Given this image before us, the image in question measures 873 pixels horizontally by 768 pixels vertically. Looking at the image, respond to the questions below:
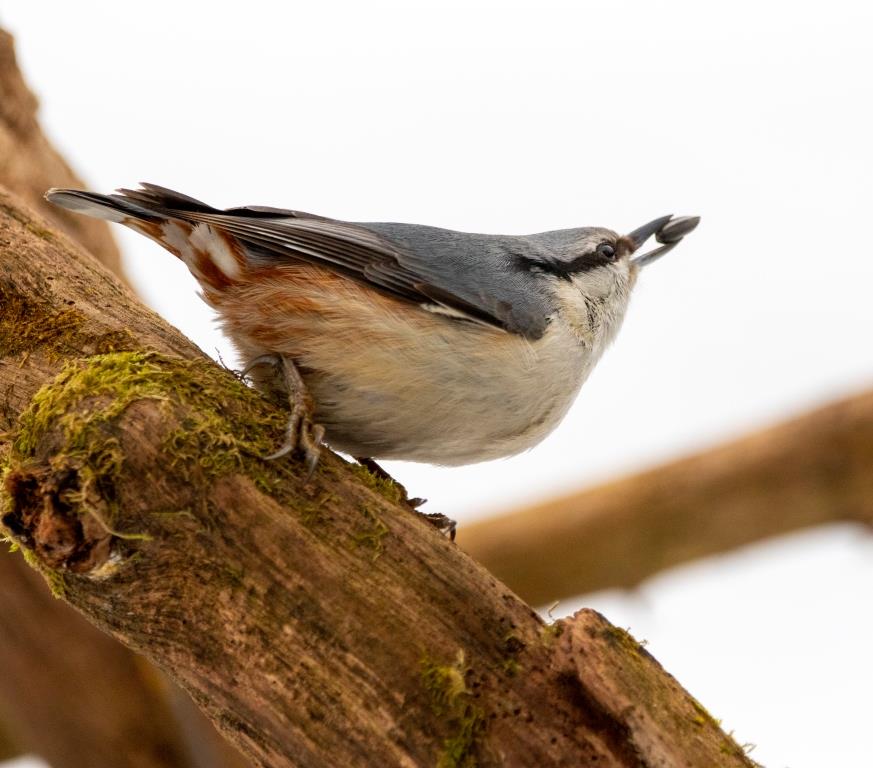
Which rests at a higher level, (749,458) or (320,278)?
(749,458)

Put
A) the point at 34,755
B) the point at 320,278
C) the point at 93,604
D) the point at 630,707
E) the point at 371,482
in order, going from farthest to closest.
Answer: the point at 34,755
the point at 320,278
the point at 371,482
the point at 93,604
the point at 630,707

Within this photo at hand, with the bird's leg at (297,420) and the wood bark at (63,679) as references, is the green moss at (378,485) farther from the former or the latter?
the wood bark at (63,679)

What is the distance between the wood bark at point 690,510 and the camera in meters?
4.48

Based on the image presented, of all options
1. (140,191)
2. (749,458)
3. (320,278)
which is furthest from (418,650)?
(749,458)

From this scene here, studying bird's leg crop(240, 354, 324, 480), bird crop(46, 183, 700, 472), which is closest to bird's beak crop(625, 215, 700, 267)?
bird crop(46, 183, 700, 472)

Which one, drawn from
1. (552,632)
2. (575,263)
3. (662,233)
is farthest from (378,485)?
(662,233)

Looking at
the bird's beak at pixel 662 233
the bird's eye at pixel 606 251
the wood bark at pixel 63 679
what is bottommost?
the wood bark at pixel 63 679

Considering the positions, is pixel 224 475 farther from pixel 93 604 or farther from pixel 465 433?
pixel 465 433

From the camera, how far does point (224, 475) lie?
234 cm

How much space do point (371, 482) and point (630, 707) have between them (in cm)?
85

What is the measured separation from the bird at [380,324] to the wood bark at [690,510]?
5.03 feet

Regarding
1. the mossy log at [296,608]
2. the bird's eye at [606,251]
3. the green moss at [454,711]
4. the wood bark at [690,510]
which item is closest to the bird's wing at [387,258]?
the bird's eye at [606,251]

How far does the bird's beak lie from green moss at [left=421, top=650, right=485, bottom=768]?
2.02 meters

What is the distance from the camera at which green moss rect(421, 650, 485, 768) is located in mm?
2201
